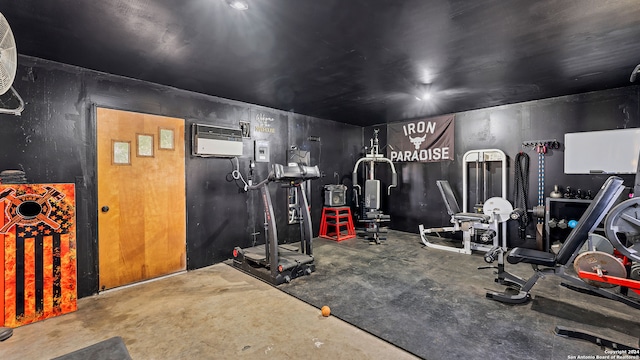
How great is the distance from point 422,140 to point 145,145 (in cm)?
510

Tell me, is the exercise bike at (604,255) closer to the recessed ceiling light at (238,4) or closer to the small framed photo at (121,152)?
the recessed ceiling light at (238,4)

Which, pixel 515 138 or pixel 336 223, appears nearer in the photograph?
pixel 515 138

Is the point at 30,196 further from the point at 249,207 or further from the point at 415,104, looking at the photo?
the point at 415,104

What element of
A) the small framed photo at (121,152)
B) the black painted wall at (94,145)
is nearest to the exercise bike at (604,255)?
the black painted wall at (94,145)

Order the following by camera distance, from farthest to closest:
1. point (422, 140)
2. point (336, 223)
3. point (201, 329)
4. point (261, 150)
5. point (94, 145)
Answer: point (422, 140) < point (336, 223) < point (261, 150) < point (94, 145) < point (201, 329)

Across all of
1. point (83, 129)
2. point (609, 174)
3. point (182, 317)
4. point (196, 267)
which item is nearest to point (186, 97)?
point (83, 129)

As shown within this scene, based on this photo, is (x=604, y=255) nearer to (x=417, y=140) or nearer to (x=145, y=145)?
(x=417, y=140)

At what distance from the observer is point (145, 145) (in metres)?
3.48

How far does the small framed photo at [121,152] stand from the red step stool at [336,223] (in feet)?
12.0

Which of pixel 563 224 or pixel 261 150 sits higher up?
pixel 261 150

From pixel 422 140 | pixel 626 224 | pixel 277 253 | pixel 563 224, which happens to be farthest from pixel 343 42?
pixel 563 224

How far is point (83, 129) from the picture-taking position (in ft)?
9.99

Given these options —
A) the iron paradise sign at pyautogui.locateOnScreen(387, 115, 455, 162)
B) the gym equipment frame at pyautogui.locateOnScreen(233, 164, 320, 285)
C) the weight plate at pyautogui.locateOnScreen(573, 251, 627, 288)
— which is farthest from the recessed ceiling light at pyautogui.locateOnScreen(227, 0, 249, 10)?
the iron paradise sign at pyautogui.locateOnScreen(387, 115, 455, 162)

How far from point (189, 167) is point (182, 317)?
2.08 metres
